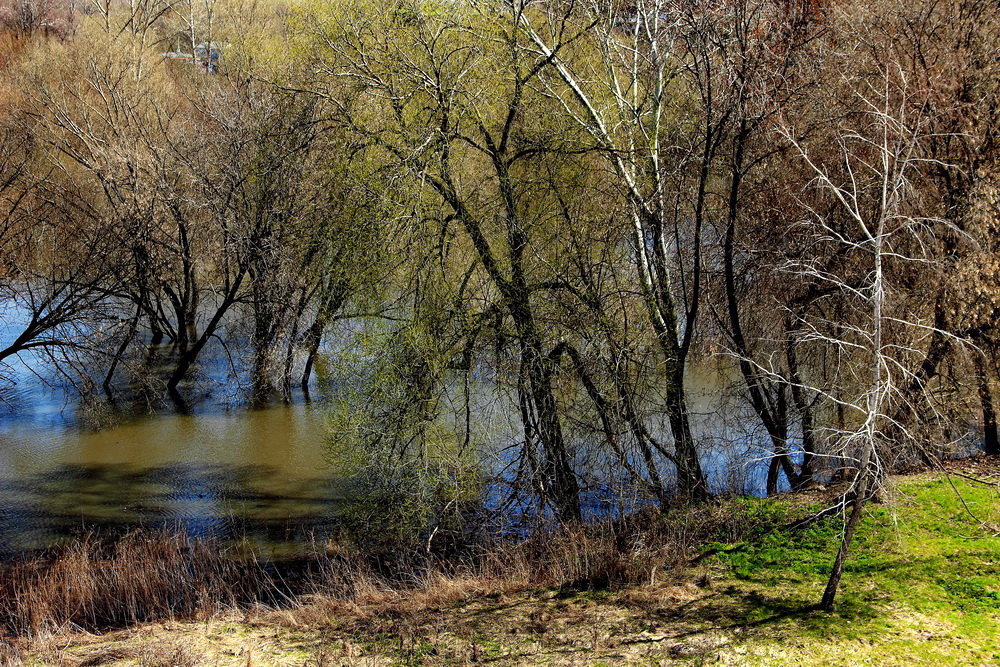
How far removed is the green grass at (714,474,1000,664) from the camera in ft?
19.7

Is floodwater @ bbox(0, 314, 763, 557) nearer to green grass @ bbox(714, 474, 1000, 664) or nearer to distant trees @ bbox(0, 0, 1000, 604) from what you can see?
distant trees @ bbox(0, 0, 1000, 604)

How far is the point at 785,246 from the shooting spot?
1006cm

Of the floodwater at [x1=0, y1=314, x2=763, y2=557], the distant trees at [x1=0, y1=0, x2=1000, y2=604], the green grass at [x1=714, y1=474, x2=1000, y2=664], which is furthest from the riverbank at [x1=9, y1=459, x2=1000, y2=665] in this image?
the floodwater at [x1=0, y1=314, x2=763, y2=557]

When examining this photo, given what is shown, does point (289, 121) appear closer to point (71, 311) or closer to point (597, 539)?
point (71, 311)

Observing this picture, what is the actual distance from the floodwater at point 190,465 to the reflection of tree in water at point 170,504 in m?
0.02

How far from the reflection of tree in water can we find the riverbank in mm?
3629

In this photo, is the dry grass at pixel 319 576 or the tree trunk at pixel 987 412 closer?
the dry grass at pixel 319 576

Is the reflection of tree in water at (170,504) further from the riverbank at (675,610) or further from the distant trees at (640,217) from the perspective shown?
the riverbank at (675,610)

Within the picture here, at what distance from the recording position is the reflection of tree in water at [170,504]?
1166cm

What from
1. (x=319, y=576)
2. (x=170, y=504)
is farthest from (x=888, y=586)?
(x=170, y=504)

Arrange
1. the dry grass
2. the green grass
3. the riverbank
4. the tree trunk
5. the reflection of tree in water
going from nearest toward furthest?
A: the green grass → the riverbank → the dry grass → the tree trunk → the reflection of tree in water

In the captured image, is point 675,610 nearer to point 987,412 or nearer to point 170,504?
point 987,412

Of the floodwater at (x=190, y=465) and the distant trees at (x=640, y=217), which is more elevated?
the distant trees at (x=640, y=217)

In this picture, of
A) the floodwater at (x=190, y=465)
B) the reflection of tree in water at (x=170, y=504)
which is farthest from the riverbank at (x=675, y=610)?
the reflection of tree in water at (x=170, y=504)
